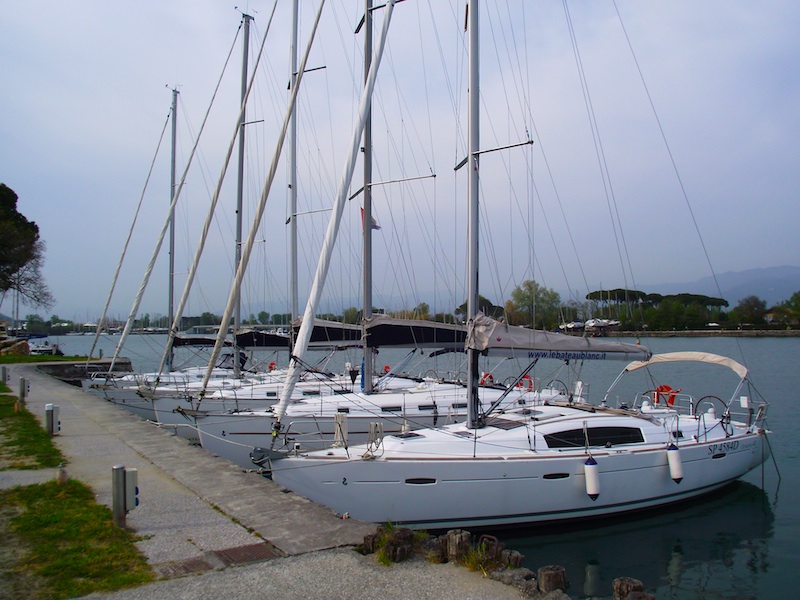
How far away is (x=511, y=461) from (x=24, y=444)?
10051mm

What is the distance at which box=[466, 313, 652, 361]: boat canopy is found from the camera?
11719mm

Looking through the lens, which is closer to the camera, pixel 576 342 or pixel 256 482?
pixel 256 482

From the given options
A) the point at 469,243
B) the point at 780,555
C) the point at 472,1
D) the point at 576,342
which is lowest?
the point at 780,555

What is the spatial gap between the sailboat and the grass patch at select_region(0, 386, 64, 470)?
4.38 m

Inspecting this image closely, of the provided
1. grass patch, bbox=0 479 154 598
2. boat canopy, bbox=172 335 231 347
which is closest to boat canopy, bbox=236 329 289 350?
boat canopy, bbox=172 335 231 347

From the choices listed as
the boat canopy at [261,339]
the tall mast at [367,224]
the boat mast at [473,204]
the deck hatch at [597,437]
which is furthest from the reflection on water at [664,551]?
the boat canopy at [261,339]

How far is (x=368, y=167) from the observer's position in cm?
1688

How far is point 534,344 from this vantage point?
472 inches

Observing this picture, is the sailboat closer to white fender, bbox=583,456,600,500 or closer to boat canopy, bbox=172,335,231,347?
white fender, bbox=583,456,600,500

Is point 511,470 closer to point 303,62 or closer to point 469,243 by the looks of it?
point 469,243

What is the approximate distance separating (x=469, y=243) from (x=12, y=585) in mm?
8898

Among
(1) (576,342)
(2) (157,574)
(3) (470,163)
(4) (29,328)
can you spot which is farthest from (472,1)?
(4) (29,328)

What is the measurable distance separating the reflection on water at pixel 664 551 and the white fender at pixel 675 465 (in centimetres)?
106

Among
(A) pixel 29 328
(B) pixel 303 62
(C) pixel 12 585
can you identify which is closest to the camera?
(C) pixel 12 585
